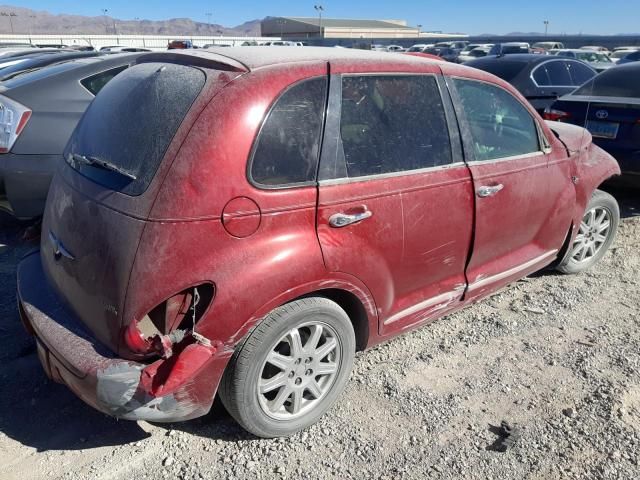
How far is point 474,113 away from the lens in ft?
10.8

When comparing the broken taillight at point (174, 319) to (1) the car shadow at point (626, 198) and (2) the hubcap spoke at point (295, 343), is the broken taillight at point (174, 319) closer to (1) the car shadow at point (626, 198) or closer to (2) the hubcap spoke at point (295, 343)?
(2) the hubcap spoke at point (295, 343)

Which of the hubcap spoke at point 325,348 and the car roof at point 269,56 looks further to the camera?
the hubcap spoke at point 325,348

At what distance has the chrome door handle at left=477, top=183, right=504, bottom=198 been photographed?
317 cm

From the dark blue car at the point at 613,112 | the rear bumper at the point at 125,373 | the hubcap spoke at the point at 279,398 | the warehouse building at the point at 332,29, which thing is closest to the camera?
the rear bumper at the point at 125,373

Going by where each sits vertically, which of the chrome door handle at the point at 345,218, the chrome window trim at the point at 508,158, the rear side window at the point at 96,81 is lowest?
the chrome door handle at the point at 345,218

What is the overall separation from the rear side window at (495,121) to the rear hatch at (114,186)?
62.3 inches

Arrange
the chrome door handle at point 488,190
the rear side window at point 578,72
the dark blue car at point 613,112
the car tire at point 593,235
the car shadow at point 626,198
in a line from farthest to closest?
the rear side window at point 578,72 → the car shadow at point 626,198 → the dark blue car at point 613,112 → the car tire at point 593,235 → the chrome door handle at point 488,190

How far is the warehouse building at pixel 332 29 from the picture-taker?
9856 centimetres

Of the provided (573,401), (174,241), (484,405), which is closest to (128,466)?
(174,241)

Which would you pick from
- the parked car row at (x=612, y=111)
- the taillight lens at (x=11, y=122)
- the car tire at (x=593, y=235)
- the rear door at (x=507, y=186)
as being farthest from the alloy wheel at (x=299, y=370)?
the parked car row at (x=612, y=111)

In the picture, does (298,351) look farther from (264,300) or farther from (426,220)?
(426,220)

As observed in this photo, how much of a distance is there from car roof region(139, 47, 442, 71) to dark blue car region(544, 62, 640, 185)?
11.9 feet

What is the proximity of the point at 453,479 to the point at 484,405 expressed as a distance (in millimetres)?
600

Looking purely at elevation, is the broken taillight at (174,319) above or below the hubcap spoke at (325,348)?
above
